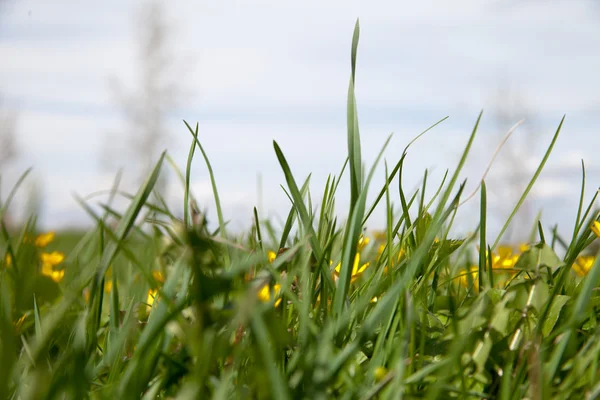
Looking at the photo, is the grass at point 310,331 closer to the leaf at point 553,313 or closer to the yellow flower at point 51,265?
the leaf at point 553,313

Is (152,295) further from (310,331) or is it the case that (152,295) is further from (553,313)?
(553,313)

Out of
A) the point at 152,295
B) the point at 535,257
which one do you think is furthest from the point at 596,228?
the point at 152,295

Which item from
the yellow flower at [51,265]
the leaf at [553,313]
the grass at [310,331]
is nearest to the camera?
the grass at [310,331]

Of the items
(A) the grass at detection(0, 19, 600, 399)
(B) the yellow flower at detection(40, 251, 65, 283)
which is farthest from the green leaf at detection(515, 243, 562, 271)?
(B) the yellow flower at detection(40, 251, 65, 283)

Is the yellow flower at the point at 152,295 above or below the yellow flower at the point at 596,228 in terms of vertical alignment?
below

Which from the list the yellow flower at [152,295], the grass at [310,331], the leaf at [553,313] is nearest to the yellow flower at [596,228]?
the grass at [310,331]

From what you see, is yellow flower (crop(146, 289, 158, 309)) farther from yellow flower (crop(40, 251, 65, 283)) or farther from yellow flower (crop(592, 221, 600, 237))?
yellow flower (crop(592, 221, 600, 237))

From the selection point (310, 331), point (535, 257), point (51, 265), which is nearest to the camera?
point (310, 331)

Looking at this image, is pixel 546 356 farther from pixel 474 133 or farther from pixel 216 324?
pixel 216 324

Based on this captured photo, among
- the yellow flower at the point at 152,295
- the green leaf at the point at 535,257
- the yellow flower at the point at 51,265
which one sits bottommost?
the yellow flower at the point at 51,265

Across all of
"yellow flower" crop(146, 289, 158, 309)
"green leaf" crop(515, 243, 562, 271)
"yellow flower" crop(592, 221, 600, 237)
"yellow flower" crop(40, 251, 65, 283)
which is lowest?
"yellow flower" crop(40, 251, 65, 283)

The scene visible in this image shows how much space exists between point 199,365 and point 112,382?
0.30 m

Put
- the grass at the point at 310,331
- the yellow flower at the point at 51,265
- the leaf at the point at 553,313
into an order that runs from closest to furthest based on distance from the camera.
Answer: the grass at the point at 310,331
the leaf at the point at 553,313
the yellow flower at the point at 51,265

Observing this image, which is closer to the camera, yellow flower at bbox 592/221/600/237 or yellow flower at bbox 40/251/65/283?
yellow flower at bbox 592/221/600/237
